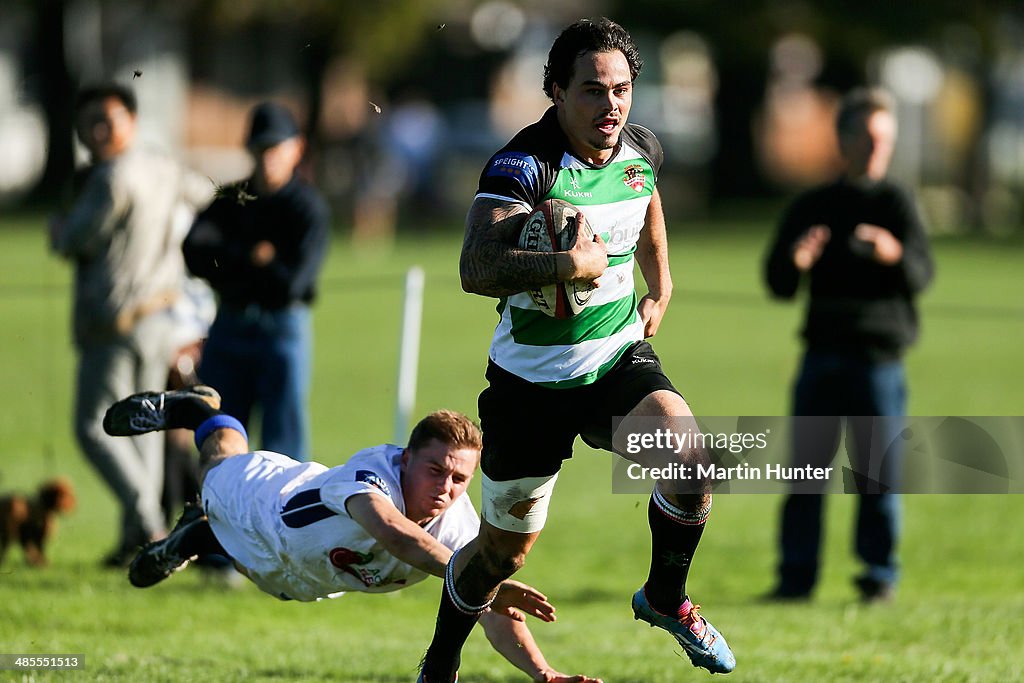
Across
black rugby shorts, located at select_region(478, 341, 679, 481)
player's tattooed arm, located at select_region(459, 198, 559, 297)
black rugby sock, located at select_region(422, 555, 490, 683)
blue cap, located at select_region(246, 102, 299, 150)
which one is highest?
blue cap, located at select_region(246, 102, 299, 150)

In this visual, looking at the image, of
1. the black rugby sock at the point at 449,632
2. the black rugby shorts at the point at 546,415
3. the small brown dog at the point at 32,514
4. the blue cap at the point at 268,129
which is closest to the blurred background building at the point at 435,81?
the small brown dog at the point at 32,514

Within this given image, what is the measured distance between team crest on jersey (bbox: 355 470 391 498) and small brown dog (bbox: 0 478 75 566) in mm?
4100

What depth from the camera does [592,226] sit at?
5.23 m

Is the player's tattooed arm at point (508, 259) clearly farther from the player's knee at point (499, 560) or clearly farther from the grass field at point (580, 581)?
the grass field at point (580, 581)

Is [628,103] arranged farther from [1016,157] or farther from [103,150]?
[1016,157]

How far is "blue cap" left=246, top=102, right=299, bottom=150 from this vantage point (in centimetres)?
867

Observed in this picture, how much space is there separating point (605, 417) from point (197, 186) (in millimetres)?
Result: 5007

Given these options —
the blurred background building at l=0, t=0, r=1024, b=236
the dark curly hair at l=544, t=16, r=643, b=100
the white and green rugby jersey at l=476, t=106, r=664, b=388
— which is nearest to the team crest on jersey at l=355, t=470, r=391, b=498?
the white and green rugby jersey at l=476, t=106, r=664, b=388

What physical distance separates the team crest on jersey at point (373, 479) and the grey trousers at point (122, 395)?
3.62 metres

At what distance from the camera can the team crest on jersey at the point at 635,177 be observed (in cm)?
536

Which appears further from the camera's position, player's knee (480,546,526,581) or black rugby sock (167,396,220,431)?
black rugby sock (167,396,220,431)

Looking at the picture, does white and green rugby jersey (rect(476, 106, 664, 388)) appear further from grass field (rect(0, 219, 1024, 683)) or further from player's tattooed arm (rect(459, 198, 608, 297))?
grass field (rect(0, 219, 1024, 683))

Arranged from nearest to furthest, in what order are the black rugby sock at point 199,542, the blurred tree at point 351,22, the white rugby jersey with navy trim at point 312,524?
the white rugby jersey with navy trim at point 312,524 → the black rugby sock at point 199,542 → the blurred tree at point 351,22

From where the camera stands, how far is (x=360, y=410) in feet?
51.2
